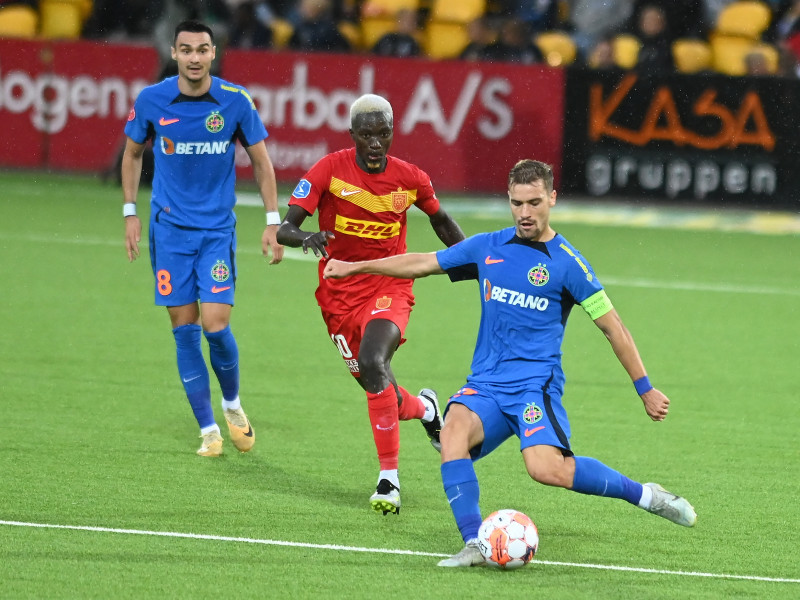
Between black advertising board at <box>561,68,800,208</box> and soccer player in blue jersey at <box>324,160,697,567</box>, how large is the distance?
12633 millimetres

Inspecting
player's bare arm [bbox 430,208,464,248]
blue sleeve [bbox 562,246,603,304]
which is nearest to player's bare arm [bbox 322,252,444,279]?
blue sleeve [bbox 562,246,603,304]

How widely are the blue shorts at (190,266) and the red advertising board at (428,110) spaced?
11485 millimetres

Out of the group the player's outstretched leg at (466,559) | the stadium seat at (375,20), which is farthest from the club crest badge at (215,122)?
the stadium seat at (375,20)

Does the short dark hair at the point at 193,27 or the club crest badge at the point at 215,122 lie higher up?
the short dark hair at the point at 193,27

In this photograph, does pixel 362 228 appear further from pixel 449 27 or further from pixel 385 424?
pixel 449 27

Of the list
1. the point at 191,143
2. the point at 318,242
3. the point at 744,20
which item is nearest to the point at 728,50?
the point at 744,20

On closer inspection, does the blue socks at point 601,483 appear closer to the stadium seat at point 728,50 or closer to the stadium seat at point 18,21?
the stadium seat at point 728,50

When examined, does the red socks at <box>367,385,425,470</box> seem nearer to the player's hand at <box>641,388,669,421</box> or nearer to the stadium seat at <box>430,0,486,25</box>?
the player's hand at <box>641,388,669,421</box>

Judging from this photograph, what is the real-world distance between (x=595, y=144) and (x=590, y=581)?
44.6 feet

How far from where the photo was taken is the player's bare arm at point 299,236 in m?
6.49

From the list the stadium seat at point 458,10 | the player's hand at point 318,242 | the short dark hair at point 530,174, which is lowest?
the stadium seat at point 458,10

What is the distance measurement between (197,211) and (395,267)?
5.95 feet

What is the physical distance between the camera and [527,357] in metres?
6.17

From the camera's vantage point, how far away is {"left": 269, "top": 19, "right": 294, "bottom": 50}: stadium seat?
21.6 metres
